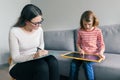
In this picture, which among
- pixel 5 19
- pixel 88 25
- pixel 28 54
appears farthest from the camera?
pixel 5 19

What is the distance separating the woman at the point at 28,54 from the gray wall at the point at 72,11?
111 centimetres

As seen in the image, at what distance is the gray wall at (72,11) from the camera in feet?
8.12

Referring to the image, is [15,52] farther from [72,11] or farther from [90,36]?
[72,11]

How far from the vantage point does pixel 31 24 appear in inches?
64.4

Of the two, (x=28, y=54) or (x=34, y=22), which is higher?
(x=34, y=22)

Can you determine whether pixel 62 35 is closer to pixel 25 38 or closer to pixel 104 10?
pixel 104 10

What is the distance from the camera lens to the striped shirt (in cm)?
216

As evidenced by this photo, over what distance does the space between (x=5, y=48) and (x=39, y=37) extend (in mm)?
1365

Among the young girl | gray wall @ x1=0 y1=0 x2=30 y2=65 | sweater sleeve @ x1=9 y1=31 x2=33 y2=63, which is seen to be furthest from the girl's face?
gray wall @ x1=0 y1=0 x2=30 y2=65

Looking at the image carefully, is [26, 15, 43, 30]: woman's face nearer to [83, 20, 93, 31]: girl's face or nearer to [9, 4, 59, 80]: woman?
[9, 4, 59, 80]: woman

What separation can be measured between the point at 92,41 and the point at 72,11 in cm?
74

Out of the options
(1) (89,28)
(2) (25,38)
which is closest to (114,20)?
(1) (89,28)

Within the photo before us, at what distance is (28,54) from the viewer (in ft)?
5.67

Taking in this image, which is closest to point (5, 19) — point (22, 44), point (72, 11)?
point (72, 11)
